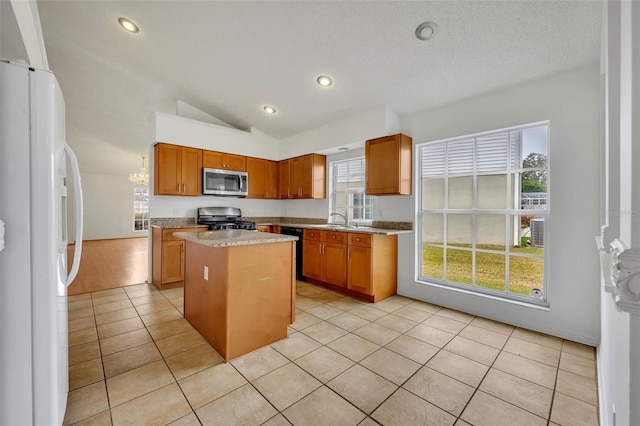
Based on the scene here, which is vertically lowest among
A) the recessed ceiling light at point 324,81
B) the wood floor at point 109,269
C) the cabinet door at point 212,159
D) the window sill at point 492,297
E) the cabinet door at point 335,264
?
the wood floor at point 109,269

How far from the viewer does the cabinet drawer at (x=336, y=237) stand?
152 inches

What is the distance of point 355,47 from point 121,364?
3.53 m

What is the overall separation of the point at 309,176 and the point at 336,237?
147cm

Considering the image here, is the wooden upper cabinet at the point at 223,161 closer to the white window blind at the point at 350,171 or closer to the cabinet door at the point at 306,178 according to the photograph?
the cabinet door at the point at 306,178

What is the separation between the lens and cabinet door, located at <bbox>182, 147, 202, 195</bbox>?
4.41m

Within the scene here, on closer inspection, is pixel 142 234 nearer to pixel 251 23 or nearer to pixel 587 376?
pixel 251 23

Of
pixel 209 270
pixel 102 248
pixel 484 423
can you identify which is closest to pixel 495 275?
pixel 484 423

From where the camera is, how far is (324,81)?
11.5 ft

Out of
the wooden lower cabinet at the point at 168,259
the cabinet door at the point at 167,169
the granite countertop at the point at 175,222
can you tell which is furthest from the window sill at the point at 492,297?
the cabinet door at the point at 167,169

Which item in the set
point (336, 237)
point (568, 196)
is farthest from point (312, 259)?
point (568, 196)

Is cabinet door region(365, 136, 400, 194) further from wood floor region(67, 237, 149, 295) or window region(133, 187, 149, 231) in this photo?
window region(133, 187, 149, 231)

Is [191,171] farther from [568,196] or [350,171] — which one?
[568,196]

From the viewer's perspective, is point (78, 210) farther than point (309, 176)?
No

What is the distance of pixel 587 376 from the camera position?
6.49 feet
